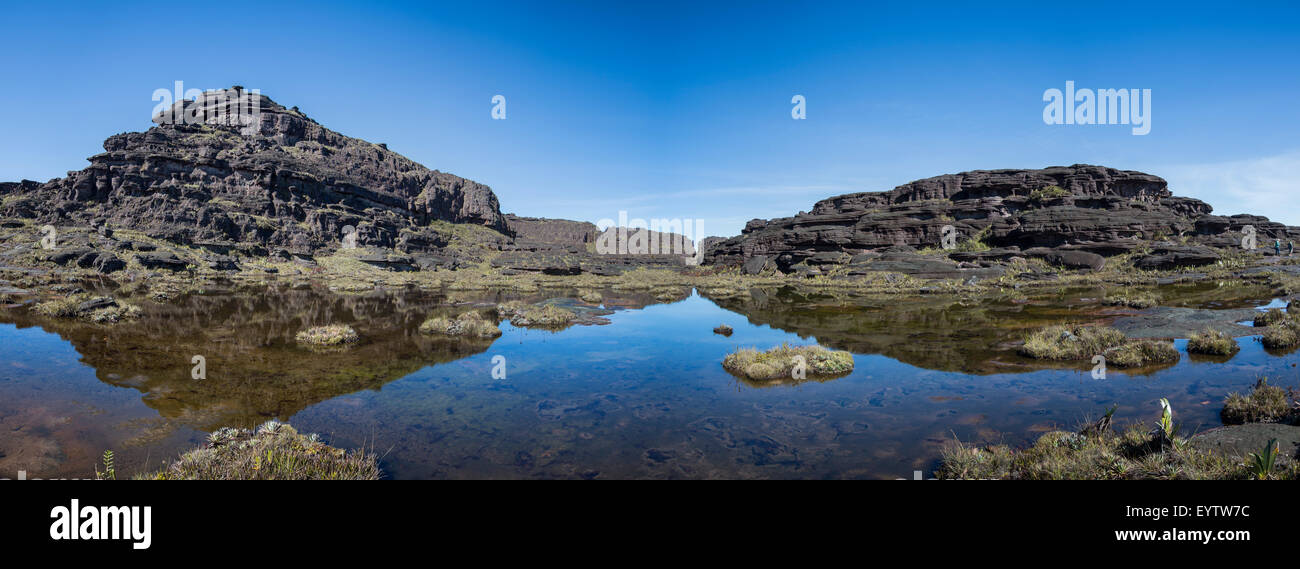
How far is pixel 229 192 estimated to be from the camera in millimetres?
84375

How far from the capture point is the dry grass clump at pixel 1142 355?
12.3 meters

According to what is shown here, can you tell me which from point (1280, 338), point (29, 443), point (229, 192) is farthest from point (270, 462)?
point (229, 192)

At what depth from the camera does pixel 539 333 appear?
1978cm

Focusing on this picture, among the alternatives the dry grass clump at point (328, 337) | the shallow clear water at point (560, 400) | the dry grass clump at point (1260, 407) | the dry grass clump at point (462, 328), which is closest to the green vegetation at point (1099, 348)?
the shallow clear water at point (560, 400)

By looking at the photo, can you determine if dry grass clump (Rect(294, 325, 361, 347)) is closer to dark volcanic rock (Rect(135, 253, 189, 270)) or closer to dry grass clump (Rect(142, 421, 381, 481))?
dry grass clump (Rect(142, 421, 381, 481))

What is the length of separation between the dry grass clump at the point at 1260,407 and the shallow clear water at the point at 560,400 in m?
0.35

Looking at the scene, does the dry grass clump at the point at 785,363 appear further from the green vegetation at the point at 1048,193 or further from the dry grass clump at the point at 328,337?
the green vegetation at the point at 1048,193

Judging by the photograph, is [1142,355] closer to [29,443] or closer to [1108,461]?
[1108,461]

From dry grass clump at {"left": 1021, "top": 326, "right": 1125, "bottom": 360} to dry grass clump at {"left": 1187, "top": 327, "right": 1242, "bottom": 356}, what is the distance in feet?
4.87

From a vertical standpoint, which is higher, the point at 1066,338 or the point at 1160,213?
the point at 1160,213

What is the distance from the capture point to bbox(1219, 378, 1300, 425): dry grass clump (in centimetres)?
775
